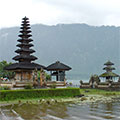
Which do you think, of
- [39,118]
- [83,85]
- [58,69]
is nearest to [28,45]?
[58,69]

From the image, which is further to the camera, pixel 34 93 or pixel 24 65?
pixel 24 65

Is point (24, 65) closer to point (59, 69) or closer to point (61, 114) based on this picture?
point (59, 69)

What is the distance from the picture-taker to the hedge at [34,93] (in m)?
25.0

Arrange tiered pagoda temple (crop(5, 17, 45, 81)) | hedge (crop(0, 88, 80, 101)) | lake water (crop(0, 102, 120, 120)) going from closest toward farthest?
lake water (crop(0, 102, 120, 120)), hedge (crop(0, 88, 80, 101)), tiered pagoda temple (crop(5, 17, 45, 81))

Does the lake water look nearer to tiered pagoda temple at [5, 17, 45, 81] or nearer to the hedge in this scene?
the hedge

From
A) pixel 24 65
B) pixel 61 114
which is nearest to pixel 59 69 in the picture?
pixel 24 65

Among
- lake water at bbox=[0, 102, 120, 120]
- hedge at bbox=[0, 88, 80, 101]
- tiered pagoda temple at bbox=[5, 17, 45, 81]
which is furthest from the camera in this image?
tiered pagoda temple at bbox=[5, 17, 45, 81]

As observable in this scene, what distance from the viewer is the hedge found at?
25034 millimetres

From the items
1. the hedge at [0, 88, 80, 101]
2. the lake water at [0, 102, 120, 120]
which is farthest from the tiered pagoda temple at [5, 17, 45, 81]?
the lake water at [0, 102, 120, 120]

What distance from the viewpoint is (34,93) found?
27.4m

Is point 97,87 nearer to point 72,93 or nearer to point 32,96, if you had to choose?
point 72,93

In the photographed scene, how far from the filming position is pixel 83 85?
52094 millimetres

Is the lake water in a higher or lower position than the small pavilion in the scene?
lower

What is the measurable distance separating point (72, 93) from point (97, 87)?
19.0m
